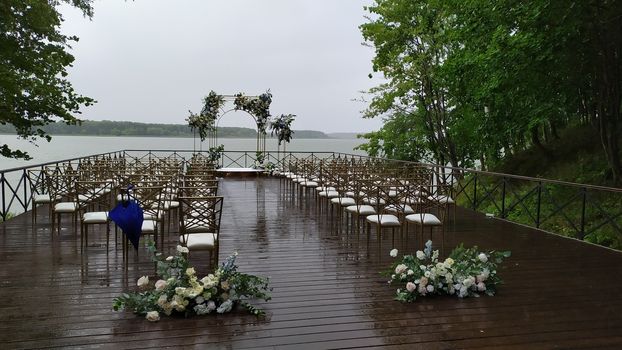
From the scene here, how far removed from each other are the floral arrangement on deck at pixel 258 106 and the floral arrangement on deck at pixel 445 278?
13220mm

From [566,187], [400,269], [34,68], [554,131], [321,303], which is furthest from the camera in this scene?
[554,131]

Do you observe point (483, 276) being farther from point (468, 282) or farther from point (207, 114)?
point (207, 114)

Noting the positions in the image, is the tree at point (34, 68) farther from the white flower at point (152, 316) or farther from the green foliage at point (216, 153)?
the white flower at point (152, 316)

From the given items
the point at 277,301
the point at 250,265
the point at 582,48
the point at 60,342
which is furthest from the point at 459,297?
the point at 582,48

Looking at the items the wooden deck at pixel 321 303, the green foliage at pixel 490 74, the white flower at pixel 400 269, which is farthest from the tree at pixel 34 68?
the green foliage at pixel 490 74

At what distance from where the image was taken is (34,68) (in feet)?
32.0

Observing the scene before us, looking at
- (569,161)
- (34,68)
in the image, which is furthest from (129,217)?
(569,161)

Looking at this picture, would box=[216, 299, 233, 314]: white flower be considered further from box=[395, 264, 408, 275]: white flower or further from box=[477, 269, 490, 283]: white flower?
box=[477, 269, 490, 283]: white flower

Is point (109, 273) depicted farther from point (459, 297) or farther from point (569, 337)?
point (569, 337)

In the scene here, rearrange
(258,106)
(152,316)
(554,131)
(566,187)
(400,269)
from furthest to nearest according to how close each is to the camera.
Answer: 1. (258,106)
2. (554,131)
3. (566,187)
4. (400,269)
5. (152,316)

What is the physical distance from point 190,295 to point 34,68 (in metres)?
8.51

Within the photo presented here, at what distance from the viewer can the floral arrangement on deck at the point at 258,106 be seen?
55.1 ft

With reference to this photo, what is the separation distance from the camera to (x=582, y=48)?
921 cm

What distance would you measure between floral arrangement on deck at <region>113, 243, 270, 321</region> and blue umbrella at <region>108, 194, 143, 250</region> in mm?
579
